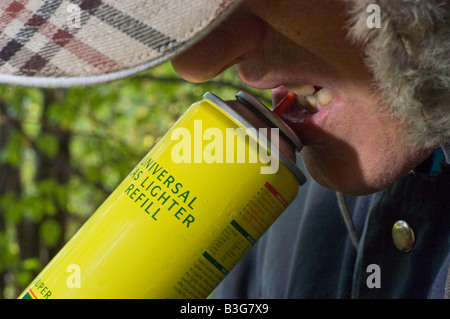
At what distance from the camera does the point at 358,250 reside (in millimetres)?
883

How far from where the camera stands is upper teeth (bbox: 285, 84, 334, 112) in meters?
0.73

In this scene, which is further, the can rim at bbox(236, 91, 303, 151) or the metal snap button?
the metal snap button

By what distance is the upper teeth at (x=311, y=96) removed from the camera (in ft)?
2.40

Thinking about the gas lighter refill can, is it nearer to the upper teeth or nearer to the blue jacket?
the upper teeth

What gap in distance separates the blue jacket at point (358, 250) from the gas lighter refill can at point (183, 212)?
249mm

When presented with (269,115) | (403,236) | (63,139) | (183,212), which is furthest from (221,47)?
(63,139)

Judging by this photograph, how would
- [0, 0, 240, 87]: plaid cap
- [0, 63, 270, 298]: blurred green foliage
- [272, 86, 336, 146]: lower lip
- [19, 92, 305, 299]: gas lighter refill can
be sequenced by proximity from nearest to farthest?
[0, 0, 240, 87]: plaid cap < [19, 92, 305, 299]: gas lighter refill can < [272, 86, 336, 146]: lower lip < [0, 63, 270, 298]: blurred green foliage

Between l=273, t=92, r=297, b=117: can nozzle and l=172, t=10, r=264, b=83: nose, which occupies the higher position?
l=172, t=10, r=264, b=83: nose

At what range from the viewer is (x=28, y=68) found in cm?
55

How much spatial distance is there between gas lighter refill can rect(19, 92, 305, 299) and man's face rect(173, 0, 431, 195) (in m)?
0.09

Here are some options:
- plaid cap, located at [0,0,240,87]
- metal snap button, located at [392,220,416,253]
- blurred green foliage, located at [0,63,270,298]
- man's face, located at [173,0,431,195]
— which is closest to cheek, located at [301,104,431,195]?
man's face, located at [173,0,431,195]

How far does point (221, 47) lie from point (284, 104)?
0.41 ft

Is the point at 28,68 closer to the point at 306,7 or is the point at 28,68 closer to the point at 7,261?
the point at 306,7

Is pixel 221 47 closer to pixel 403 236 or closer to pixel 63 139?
pixel 403 236
